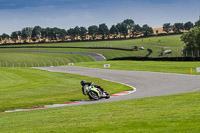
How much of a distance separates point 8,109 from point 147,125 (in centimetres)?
1021

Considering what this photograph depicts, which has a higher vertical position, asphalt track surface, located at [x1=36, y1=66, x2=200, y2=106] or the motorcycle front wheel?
the motorcycle front wheel

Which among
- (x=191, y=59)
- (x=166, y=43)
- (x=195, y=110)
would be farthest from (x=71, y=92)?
(x=166, y=43)

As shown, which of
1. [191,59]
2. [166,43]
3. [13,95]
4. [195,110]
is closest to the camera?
[195,110]

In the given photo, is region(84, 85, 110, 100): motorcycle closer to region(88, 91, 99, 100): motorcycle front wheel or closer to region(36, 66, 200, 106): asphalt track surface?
region(88, 91, 99, 100): motorcycle front wheel

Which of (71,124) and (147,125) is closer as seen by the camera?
(147,125)

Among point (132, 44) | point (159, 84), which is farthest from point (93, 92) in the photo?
point (132, 44)

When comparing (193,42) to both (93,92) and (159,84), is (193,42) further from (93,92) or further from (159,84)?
(93,92)

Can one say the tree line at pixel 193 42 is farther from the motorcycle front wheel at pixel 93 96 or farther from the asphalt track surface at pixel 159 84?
the motorcycle front wheel at pixel 93 96

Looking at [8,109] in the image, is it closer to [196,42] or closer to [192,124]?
[192,124]

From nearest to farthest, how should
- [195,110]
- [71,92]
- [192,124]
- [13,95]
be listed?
[192,124]
[195,110]
[13,95]
[71,92]

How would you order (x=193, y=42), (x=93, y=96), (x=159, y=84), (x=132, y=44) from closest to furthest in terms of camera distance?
(x=93, y=96) < (x=159, y=84) < (x=193, y=42) < (x=132, y=44)

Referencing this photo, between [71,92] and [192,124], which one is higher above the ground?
[192,124]

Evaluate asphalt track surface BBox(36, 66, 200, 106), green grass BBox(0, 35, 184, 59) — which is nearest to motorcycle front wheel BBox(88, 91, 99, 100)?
asphalt track surface BBox(36, 66, 200, 106)

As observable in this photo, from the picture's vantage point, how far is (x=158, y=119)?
9.24m
